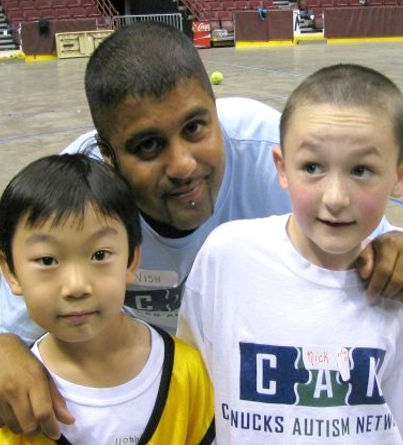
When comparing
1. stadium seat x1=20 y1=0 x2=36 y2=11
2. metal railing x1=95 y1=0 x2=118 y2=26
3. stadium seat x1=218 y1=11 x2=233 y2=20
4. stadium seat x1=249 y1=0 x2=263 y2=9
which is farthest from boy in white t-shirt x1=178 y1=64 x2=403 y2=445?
stadium seat x1=249 y1=0 x2=263 y2=9

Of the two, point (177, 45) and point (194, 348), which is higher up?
point (177, 45)

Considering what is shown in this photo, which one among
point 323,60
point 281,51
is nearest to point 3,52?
point 281,51

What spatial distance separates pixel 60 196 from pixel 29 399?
416 mm

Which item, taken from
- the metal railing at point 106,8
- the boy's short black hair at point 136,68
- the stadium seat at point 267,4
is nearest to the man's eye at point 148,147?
the boy's short black hair at point 136,68

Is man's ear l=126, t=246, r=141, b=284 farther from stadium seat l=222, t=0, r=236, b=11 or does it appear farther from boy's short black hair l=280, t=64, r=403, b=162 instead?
stadium seat l=222, t=0, r=236, b=11

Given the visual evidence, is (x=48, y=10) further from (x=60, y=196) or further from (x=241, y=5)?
(x=60, y=196)

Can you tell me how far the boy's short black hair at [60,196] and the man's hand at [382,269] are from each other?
1.63 ft

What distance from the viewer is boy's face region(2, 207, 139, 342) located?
1.26 m

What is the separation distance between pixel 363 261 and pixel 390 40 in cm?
2056

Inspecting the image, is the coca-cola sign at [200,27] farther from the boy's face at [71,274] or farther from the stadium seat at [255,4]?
the boy's face at [71,274]

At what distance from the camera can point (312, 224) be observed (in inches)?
51.5

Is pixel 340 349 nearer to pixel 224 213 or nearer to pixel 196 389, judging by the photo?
pixel 196 389

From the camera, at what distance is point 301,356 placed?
1360mm

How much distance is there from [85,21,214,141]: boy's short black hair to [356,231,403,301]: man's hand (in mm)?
644
